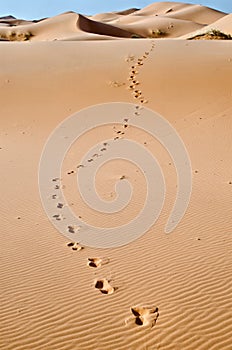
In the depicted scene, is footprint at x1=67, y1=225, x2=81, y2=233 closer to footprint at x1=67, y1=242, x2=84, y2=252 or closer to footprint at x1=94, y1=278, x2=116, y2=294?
footprint at x1=67, y1=242, x2=84, y2=252

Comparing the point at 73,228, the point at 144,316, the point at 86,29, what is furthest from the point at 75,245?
the point at 86,29

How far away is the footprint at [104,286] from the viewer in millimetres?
4270

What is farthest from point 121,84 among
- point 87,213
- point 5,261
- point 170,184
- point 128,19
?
point 128,19

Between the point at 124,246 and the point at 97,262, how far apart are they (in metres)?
0.56

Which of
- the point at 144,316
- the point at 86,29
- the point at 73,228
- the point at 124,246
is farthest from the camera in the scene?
the point at 86,29

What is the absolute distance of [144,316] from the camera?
3.81 m

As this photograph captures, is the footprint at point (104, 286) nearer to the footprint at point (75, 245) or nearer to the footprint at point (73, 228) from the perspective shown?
the footprint at point (75, 245)

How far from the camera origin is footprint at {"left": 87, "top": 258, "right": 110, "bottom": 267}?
4.88m

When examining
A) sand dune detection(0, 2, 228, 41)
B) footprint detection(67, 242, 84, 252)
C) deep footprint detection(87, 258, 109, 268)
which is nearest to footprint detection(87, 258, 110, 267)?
deep footprint detection(87, 258, 109, 268)

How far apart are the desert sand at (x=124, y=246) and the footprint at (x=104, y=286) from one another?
22 mm

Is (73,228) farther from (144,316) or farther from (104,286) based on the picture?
(144,316)

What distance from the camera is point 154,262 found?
4.83 metres

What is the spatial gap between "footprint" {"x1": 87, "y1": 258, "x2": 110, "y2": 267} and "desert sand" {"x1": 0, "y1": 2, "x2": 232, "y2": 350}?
1.0 inches

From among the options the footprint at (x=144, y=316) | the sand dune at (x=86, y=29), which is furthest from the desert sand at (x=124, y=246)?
the sand dune at (x=86, y=29)
